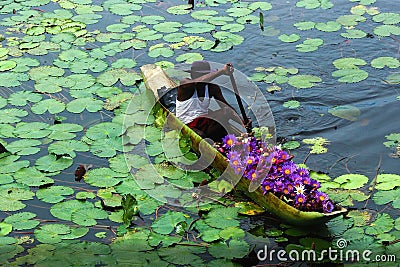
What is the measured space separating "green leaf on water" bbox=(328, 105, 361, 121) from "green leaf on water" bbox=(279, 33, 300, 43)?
4.70ft

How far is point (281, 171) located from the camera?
5.14 m

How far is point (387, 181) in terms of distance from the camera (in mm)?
5523

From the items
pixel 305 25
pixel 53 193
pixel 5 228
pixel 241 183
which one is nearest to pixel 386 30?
pixel 305 25

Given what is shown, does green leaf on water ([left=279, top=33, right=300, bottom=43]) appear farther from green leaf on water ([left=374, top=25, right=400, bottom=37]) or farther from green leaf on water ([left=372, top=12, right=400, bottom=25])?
green leaf on water ([left=372, top=12, right=400, bottom=25])

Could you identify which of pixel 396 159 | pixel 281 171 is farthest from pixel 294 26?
pixel 281 171

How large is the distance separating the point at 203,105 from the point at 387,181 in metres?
1.66

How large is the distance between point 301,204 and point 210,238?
27.5 inches

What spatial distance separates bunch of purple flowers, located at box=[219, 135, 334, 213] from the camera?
16.3ft

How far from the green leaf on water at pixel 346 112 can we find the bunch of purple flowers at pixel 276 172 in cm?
135

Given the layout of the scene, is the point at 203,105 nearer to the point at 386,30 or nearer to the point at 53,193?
the point at 53,193

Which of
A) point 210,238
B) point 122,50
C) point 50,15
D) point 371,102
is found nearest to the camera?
point 210,238

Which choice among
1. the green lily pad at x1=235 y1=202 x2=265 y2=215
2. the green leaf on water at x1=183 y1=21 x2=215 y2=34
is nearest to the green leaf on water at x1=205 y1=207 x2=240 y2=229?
the green lily pad at x1=235 y1=202 x2=265 y2=215

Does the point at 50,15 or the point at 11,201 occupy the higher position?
the point at 50,15

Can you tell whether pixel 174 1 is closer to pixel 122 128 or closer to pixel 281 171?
pixel 122 128
